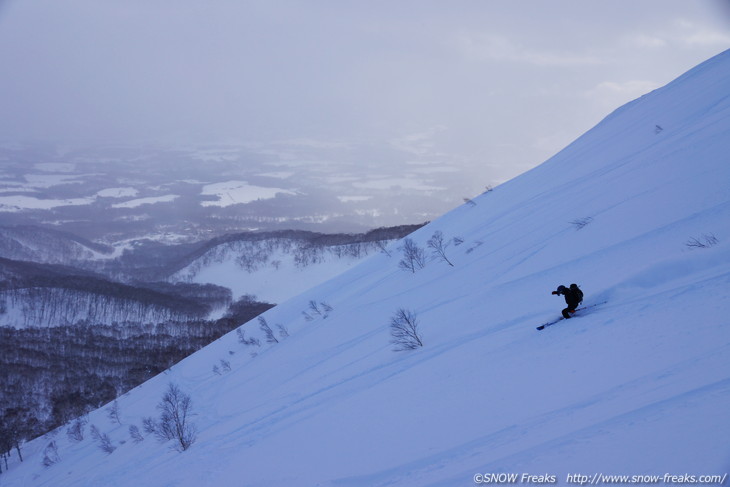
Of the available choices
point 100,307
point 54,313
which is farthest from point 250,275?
point 54,313

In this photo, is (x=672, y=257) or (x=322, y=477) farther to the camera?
(x=672, y=257)

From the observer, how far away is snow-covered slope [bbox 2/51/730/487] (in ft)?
18.7

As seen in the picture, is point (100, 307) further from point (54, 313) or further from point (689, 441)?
point (689, 441)

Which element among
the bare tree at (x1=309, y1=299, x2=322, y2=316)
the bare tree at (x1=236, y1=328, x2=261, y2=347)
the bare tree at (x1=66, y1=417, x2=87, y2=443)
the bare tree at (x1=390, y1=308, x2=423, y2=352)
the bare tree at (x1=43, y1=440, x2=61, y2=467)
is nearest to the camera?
the bare tree at (x1=390, y1=308, x2=423, y2=352)

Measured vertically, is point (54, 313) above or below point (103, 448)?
above

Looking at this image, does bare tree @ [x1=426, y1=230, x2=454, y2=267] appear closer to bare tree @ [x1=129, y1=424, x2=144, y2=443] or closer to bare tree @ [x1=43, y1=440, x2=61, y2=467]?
bare tree @ [x1=129, y1=424, x2=144, y2=443]

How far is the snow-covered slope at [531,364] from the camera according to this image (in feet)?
18.7

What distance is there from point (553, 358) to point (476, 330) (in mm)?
3592

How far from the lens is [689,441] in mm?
4648

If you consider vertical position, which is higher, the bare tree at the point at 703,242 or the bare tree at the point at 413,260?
the bare tree at the point at 413,260

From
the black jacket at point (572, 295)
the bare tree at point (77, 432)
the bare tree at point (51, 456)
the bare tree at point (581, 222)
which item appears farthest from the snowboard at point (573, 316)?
the bare tree at point (77, 432)

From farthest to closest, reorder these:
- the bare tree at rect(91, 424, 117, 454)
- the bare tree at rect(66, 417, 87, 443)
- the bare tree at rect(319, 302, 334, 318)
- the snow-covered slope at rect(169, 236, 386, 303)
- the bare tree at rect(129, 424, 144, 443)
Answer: the snow-covered slope at rect(169, 236, 386, 303)
the bare tree at rect(66, 417, 87, 443)
the bare tree at rect(319, 302, 334, 318)
the bare tree at rect(91, 424, 117, 454)
the bare tree at rect(129, 424, 144, 443)

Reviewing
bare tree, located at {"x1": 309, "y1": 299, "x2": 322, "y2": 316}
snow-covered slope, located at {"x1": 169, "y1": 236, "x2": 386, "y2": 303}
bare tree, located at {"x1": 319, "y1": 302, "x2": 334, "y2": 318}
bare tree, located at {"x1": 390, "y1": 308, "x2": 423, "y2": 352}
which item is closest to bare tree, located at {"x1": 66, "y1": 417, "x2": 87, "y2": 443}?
bare tree, located at {"x1": 309, "y1": 299, "x2": 322, "y2": 316}

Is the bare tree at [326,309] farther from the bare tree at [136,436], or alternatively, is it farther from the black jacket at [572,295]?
the black jacket at [572,295]
